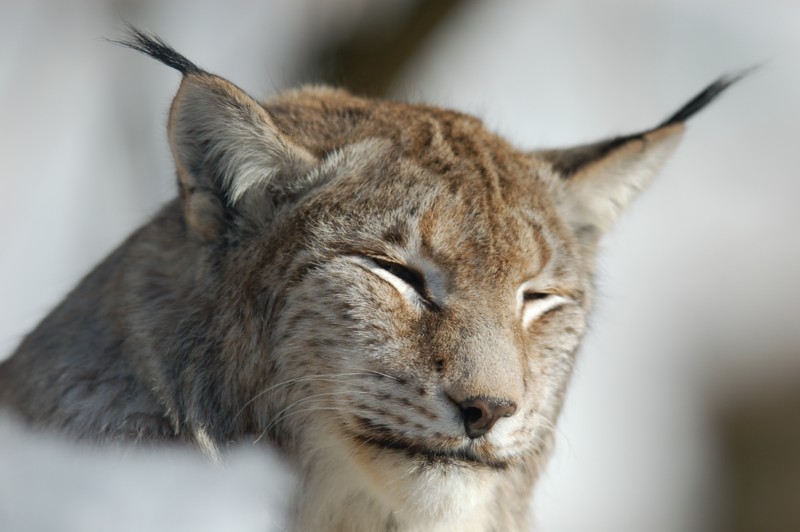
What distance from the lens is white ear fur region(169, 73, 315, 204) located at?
3.31 meters

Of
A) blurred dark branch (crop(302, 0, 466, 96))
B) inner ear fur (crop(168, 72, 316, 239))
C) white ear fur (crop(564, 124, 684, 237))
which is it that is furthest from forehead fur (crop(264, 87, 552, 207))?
blurred dark branch (crop(302, 0, 466, 96))

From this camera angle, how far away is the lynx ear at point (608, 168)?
4.11 metres

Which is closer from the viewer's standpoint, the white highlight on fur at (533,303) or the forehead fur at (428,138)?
the white highlight on fur at (533,303)

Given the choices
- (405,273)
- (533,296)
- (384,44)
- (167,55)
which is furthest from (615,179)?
(384,44)

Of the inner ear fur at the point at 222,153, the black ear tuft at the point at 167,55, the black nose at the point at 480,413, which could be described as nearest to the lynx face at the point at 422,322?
the black nose at the point at 480,413

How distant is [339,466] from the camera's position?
3.36m

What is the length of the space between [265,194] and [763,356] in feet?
29.6

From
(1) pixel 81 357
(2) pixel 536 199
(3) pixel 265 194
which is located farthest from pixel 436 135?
(1) pixel 81 357

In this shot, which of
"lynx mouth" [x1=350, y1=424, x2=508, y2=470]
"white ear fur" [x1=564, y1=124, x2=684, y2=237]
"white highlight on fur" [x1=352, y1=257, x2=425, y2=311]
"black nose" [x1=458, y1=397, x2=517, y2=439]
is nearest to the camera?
"black nose" [x1=458, y1=397, x2=517, y2=439]

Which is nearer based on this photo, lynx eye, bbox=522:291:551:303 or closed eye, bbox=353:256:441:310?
closed eye, bbox=353:256:441:310

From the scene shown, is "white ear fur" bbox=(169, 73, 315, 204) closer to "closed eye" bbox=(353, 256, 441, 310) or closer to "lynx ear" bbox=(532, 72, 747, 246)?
"closed eye" bbox=(353, 256, 441, 310)

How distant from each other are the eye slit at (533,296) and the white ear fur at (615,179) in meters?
0.56

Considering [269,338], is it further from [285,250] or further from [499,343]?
[499,343]

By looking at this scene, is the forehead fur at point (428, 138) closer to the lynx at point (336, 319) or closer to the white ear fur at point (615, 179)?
the lynx at point (336, 319)
